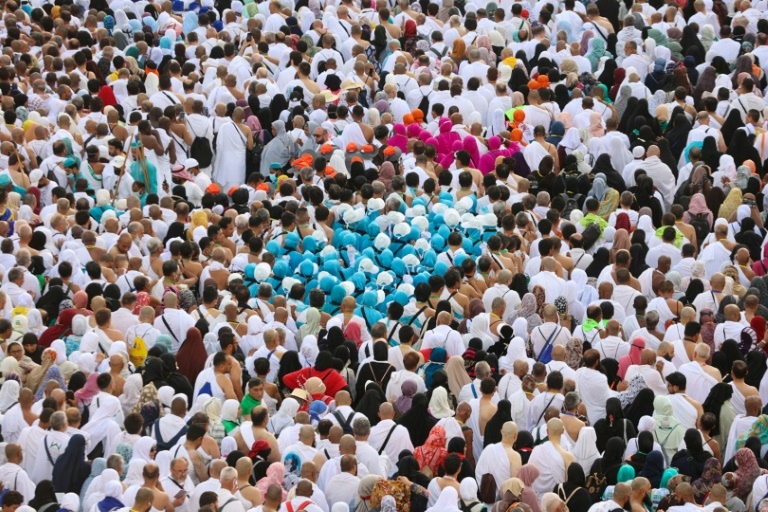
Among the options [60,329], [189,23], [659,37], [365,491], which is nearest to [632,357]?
[365,491]

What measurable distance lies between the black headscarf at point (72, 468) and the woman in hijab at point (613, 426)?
5.40 m

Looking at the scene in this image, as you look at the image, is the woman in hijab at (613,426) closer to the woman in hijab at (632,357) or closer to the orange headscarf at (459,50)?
the woman in hijab at (632,357)

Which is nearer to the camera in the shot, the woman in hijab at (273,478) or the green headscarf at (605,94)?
the woman in hijab at (273,478)

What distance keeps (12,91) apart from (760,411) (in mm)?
12789

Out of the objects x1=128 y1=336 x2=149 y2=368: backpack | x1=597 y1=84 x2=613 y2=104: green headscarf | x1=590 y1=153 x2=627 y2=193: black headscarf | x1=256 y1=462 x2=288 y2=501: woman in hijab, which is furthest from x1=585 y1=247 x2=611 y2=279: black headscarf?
x1=256 y1=462 x2=288 y2=501: woman in hijab

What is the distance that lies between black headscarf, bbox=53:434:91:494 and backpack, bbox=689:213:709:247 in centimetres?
968

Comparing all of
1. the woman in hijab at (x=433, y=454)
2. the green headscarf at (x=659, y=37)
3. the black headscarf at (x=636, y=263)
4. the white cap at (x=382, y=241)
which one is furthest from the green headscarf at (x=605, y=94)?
the woman in hijab at (x=433, y=454)

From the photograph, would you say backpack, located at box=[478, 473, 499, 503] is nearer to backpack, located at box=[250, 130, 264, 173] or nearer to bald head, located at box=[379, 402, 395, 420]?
bald head, located at box=[379, 402, 395, 420]

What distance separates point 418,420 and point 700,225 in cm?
670

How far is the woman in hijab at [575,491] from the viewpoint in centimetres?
1573

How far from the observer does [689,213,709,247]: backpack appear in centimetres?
2200

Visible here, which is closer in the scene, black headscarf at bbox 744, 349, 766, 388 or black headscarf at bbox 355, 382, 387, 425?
black headscarf at bbox 355, 382, 387, 425

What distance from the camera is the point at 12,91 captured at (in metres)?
24.3

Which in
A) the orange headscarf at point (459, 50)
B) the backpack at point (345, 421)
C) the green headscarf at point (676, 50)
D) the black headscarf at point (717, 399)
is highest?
the green headscarf at point (676, 50)
